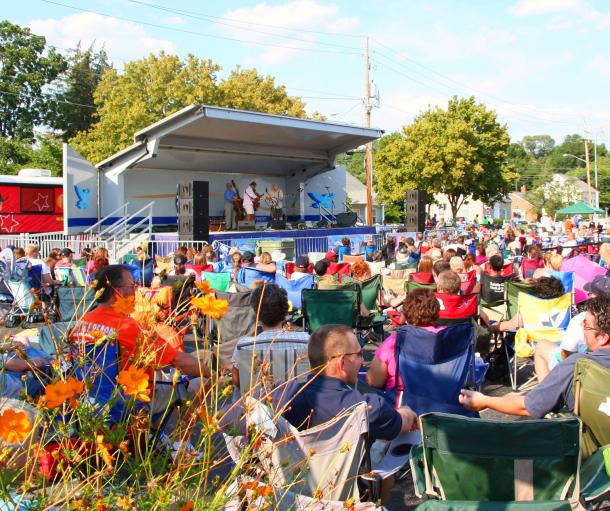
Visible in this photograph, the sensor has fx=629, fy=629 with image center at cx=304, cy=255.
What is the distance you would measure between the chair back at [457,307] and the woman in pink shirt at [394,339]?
4.34ft

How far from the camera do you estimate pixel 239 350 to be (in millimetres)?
3557

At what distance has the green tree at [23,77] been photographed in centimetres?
3984

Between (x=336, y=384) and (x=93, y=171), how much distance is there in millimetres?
17767

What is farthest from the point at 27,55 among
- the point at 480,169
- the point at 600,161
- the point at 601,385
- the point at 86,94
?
the point at 600,161

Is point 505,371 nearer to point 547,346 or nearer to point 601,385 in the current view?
point 547,346

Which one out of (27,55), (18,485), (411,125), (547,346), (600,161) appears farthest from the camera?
(600,161)

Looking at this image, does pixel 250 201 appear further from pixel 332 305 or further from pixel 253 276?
pixel 332 305

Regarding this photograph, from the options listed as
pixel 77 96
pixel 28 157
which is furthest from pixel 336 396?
pixel 77 96

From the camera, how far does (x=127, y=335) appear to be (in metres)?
2.46

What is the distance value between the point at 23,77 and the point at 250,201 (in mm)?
26551

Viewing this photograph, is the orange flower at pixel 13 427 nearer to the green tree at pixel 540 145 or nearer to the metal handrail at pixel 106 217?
the metal handrail at pixel 106 217

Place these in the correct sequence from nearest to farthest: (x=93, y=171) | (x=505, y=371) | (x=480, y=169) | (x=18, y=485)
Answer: (x=18, y=485) < (x=505, y=371) < (x=93, y=171) < (x=480, y=169)

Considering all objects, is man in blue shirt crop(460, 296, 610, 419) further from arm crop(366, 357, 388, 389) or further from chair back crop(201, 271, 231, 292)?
chair back crop(201, 271, 231, 292)

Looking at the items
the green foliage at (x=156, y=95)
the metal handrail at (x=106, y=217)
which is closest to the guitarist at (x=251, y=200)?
the metal handrail at (x=106, y=217)
